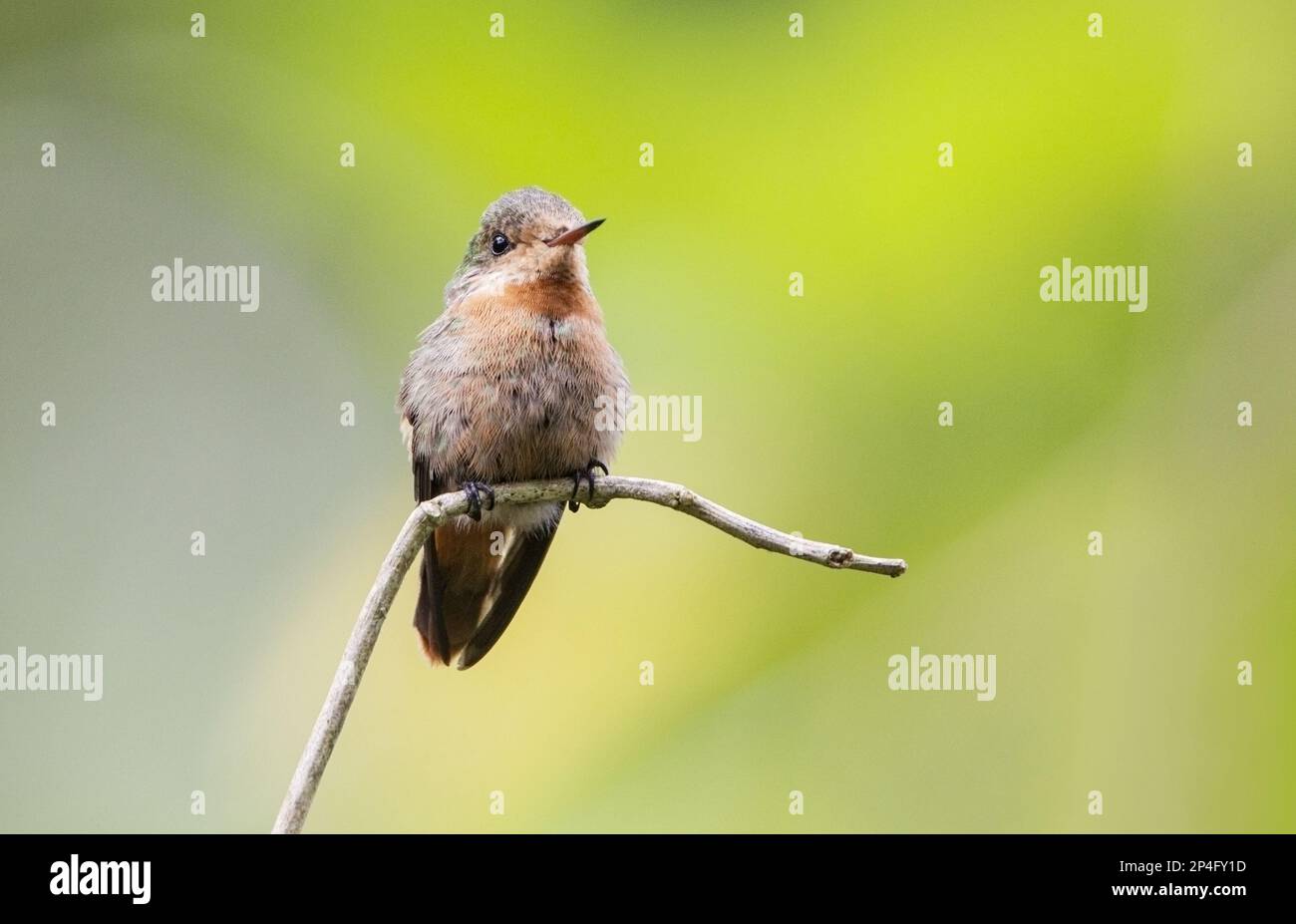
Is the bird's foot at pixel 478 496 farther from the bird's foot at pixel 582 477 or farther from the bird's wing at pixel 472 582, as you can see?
the bird's wing at pixel 472 582

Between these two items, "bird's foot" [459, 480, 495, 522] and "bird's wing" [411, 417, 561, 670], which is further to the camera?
"bird's wing" [411, 417, 561, 670]

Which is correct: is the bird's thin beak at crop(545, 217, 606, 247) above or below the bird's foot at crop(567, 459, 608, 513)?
above

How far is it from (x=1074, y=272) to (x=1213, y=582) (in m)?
1.24

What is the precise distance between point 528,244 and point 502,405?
0.49 meters

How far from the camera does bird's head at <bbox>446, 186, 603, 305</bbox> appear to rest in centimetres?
372

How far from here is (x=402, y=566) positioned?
2418mm

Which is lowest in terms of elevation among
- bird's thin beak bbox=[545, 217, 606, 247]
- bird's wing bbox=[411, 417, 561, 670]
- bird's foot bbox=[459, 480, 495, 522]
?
bird's wing bbox=[411, 417, 561, 670]

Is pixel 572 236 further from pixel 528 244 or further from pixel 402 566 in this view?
pixel 402 566

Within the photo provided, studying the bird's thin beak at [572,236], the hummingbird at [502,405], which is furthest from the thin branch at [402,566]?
the bird's thin beak at [572,236]

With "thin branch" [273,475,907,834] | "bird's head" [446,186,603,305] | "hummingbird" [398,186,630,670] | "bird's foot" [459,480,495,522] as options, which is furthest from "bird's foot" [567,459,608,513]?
"bird's head" [446,186,603,305]

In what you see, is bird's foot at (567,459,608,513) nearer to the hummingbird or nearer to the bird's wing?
the hummingbird

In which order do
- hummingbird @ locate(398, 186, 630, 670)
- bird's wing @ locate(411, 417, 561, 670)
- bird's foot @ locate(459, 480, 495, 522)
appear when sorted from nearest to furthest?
bird's foot @ locate(459, 480, 495, 522) → hummingbird @ locate(398, 186, 630, 670) → bird's wing @ locate(411, 417, 561, 670)

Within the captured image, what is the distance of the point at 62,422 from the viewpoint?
16.4 ft

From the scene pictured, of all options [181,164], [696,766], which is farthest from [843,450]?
[181,164]
